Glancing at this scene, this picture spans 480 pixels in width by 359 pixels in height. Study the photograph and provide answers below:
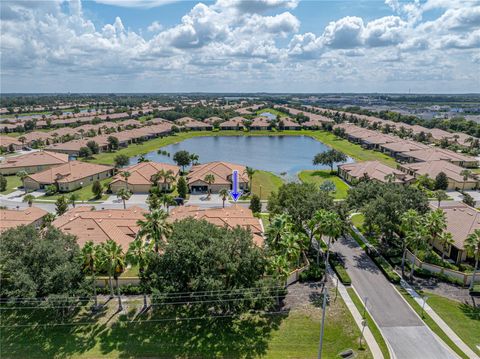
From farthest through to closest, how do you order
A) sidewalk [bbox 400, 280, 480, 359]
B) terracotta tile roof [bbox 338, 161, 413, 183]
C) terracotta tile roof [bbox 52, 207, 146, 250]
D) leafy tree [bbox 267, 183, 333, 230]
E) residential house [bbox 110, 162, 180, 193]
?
terracotta tile roof [bbox 338, 161, 413, 183] < residential house [bbox 110, 162, 180, 193] < terracotta tile roof [bbox 52, 207, 146, 250] < leafy tree [bbox 267, 183, 333, 230] < sidewalk [bbox 400, 280, 480, 359]

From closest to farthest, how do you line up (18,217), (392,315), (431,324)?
(431,324) < (392,315) < (18,217)

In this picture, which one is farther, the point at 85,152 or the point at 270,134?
the point at 270,134

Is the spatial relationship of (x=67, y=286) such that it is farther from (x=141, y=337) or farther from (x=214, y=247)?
(x=214, y=247)

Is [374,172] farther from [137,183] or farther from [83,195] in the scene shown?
[83,195]

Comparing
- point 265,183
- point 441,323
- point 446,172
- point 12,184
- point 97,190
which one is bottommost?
point 441,323

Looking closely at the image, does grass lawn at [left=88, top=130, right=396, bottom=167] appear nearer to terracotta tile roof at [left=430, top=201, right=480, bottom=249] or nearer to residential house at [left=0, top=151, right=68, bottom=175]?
residential house at [left=0, top=151, right=68, bottom=175]

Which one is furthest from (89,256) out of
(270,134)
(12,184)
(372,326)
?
(270,134)

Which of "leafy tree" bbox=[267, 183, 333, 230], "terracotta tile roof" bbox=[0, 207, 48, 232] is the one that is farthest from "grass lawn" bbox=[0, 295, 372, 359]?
"terracotta tile roof" bbox=[0, 207, 48, 232]
